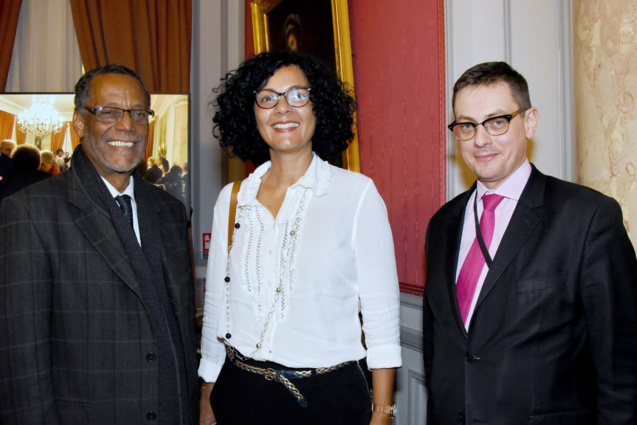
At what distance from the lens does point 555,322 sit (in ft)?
4.66

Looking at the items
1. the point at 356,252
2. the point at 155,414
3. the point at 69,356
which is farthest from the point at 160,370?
the point at 356,252

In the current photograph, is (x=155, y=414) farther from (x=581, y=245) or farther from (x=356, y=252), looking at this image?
(x=581, y=245)

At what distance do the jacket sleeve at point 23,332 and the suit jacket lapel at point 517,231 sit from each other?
1.36 metres

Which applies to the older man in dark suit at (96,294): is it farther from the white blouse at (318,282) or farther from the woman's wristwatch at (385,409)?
the woman's wristwatch at (385,409)

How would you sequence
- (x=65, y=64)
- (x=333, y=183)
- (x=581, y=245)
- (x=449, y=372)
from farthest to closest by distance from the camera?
(x=65, y=64)
(x=333, y=183)
(x=449, y=372)
(x=581, y=245)

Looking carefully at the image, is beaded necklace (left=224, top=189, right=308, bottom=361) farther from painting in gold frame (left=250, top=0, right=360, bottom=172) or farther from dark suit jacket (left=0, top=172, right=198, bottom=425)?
painting in gold frame (left=250, top=0, right=360, bottom=172)

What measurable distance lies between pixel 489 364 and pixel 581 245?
42 centimetres

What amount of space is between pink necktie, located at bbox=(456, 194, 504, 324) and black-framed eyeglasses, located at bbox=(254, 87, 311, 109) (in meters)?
0.74

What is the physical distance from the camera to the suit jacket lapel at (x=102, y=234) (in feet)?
5.84

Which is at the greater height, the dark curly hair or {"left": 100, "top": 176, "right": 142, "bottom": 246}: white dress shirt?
the dark curly hair

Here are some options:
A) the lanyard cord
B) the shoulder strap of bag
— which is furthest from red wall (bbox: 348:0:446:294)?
the shoulder strap of bag

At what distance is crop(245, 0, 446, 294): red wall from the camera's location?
229 cm

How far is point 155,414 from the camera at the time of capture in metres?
1.78

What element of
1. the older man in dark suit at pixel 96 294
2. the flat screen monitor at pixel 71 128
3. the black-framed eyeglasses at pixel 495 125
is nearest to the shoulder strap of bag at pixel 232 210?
the older man in dark suit at pixel 96 294
